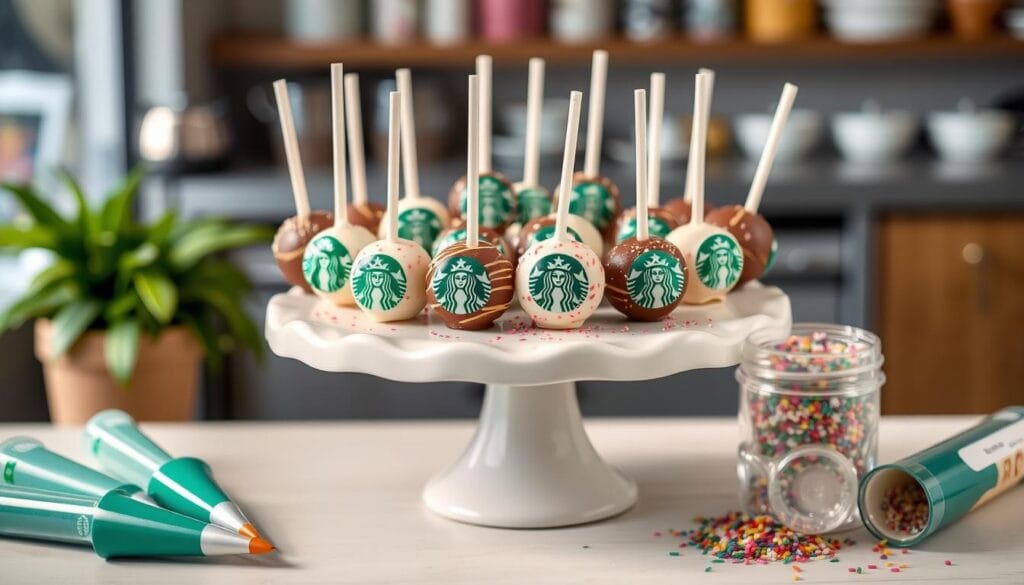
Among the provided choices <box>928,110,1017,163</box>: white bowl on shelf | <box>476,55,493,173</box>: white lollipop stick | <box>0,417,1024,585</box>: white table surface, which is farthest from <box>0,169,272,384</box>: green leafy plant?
<box>928,110,1017,163</box>: white bowl on shelf

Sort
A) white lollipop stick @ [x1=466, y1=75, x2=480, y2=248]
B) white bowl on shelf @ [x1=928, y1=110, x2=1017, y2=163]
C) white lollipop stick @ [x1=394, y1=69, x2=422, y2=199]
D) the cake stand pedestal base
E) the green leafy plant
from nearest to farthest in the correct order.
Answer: white lollipop stick @ [x1=466, y1=75, x2=480, y2=248], the cake stand pedestal base, white lollipop stick @ [x1=394, y1=69, x2=422, y2=199], the green leafy plant, white bowl on shelf @ [x1=928, y1=110, x2=1017, y2=163]

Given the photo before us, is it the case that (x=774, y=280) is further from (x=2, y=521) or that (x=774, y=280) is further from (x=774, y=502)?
(x=2, y=521)

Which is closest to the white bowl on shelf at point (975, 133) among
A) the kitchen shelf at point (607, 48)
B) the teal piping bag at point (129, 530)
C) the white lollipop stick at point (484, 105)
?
the kitchen shelf at point (607, 48)

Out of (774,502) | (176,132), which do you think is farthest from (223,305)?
(774,502)

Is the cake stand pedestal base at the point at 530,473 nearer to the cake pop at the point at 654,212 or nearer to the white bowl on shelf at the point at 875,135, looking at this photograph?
the cake pop at the point at 654,212

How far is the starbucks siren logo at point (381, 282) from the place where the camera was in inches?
43.0

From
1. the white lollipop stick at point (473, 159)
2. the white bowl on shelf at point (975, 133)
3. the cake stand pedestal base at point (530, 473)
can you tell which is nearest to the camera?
the white lollipop stick at point (473, 159)

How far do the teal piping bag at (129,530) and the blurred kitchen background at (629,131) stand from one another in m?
1.46

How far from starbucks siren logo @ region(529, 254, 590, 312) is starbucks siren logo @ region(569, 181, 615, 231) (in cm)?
22

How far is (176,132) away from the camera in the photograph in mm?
2854

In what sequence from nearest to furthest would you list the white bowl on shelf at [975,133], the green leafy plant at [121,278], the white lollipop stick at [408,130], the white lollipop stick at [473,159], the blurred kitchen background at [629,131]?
the white lollipop stick at [473,159] → the white lollipop stick at [408,130] → the green leafy plant at [121,278] → the blurred kitchen background at [629,131] → the white bowl on shelf at [975,133]

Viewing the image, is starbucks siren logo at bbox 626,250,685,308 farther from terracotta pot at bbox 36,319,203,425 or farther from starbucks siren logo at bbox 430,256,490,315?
terracotta pot at bbox 36,319,203,425

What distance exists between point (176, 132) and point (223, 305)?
2.32 feet

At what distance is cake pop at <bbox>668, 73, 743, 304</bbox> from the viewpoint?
1158 millimetres
